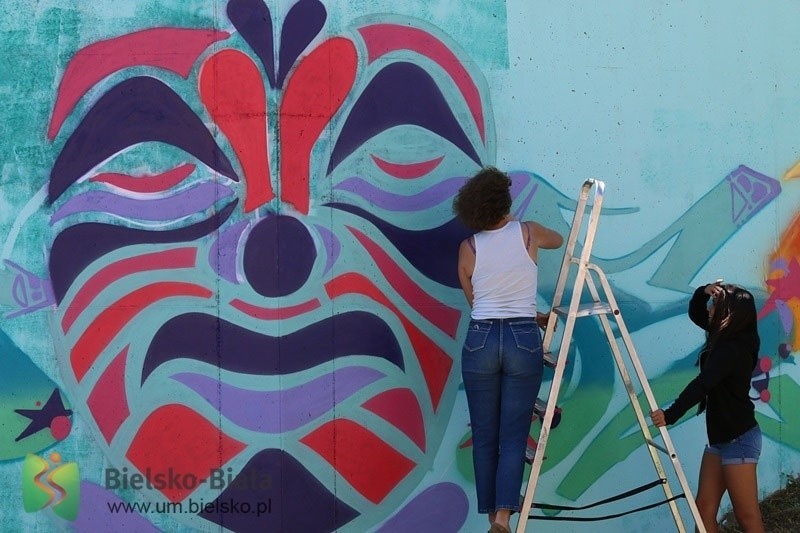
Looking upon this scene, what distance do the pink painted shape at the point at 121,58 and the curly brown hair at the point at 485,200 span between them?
1.53 metres

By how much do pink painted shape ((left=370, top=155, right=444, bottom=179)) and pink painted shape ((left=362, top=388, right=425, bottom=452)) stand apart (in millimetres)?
1085

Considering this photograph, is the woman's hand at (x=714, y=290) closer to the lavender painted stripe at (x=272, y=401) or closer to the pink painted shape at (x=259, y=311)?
the lavender painted stripe at (x=272, y=401)

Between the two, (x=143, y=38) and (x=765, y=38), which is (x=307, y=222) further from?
(x=765, y=38)

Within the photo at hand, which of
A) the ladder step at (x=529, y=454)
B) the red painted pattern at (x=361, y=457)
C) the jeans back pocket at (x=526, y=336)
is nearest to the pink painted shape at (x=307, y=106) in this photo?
the red painted pattern at (x=361, y=457)

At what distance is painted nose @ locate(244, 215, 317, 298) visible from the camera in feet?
15.4

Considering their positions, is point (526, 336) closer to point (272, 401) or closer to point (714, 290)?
point (714, 290)

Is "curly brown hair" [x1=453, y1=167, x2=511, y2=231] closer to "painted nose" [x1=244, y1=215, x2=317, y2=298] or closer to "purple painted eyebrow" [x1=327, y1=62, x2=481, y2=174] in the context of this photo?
"purple painted eyebrow" [x1=327, y1=62, x2=481, y2=174]

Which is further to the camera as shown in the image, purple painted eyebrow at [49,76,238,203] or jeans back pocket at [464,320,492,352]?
purple painted eyebrow at [49,76,238,203]

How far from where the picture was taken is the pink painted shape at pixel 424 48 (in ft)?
Result: 15.7

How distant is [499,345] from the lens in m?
4.27

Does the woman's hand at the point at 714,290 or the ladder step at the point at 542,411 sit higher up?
the woman's hand at the point at 714,290

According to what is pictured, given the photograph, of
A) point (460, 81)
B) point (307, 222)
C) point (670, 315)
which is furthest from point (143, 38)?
point (670, 315)

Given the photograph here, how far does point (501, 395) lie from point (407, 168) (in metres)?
1.26

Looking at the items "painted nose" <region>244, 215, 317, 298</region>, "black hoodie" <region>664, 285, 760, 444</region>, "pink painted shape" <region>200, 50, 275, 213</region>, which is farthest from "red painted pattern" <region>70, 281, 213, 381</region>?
"black hoodie" <region>664, 285, 760, 444</region>
